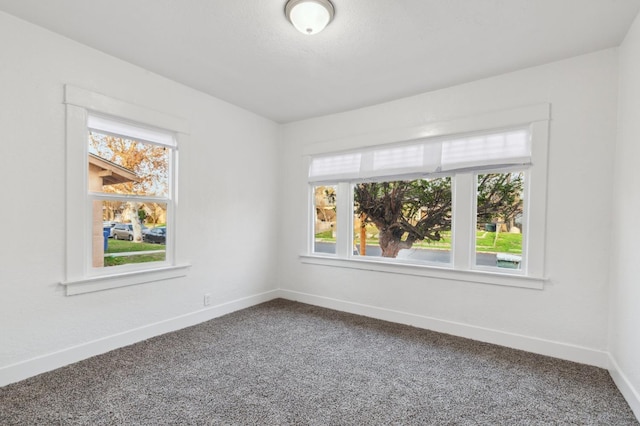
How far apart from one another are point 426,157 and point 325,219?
160cm

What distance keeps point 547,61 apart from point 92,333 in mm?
4582

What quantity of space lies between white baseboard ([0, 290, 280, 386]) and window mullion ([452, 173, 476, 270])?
2.68 metres

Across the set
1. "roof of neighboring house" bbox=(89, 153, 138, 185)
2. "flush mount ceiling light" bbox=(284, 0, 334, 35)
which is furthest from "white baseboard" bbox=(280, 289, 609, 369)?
"flush mount ceiling light" bbox=(284, 0, 334, 35)

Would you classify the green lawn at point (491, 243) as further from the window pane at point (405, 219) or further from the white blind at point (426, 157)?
the white blind at point (426, 157)

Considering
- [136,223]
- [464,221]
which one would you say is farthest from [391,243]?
[136,223]

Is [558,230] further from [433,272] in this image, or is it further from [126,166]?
[126,166]

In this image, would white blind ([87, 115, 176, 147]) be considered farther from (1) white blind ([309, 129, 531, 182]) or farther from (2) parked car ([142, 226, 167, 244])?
(1) white blind ([309, 129, 531, 182])

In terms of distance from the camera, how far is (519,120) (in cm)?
284

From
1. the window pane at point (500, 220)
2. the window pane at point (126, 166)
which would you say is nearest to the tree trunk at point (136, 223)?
the window pane at point (126, 166)

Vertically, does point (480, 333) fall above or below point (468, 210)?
below

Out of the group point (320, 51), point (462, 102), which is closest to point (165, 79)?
point (320, 51)

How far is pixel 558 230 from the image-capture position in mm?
2701

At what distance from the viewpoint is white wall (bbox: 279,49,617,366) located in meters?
2.54

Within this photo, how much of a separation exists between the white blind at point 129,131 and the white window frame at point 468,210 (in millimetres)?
1828
